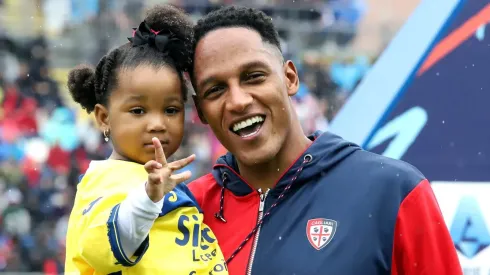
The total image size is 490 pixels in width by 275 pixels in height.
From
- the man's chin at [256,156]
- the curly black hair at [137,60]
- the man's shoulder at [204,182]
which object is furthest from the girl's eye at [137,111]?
the man's shoulder at [204,182]

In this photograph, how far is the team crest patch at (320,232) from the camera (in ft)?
8.95

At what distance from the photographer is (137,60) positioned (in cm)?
297

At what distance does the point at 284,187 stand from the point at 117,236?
66 centimetres

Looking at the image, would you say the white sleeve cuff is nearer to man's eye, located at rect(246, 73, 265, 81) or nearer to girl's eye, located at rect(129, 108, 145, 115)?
girl's eye, located at rect(129, 108, 145, 115)

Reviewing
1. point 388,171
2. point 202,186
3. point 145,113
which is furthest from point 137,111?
point 388,171

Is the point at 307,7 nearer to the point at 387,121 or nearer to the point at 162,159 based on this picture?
the point at 387,121

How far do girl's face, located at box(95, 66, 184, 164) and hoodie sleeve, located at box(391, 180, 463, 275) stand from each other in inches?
32.3

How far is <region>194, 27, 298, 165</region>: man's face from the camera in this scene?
2.92 meters

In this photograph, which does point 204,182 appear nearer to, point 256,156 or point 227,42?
point 256,156

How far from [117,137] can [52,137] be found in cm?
866

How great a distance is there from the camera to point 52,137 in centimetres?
1134

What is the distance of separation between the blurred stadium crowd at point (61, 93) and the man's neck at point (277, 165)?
23.9ft

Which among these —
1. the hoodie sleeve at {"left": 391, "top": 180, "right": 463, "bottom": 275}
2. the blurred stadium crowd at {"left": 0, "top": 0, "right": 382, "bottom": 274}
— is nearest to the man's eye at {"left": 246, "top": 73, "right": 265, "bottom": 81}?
the hoodie sleeve at {"left": 391, "top": 180, "right": 463, "bottom": 275}

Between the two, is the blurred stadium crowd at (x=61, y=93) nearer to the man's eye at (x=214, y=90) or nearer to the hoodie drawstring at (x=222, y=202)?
the hoodie drawstring at (x=222, y=202)
